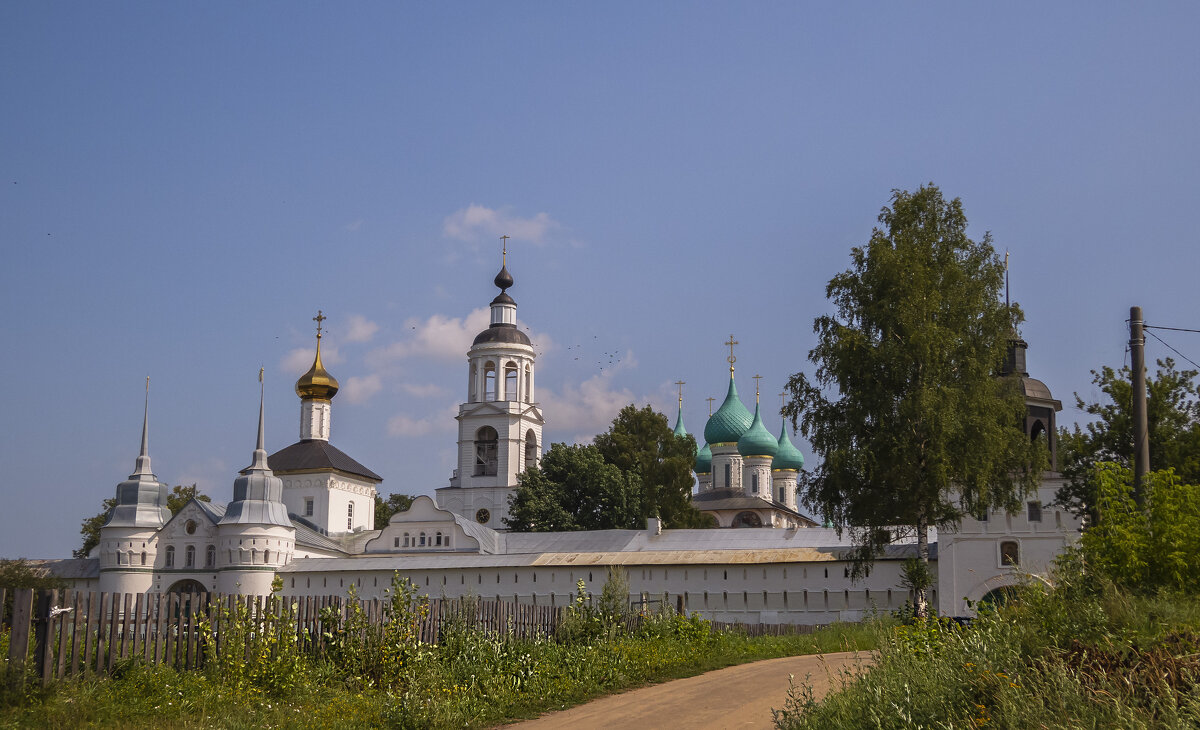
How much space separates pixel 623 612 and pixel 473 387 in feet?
130

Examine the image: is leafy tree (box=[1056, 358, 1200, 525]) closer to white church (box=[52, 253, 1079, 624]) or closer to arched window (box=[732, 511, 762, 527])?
white church (box=[52, 253, 1079, 624])

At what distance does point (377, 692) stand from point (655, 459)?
45515 mm

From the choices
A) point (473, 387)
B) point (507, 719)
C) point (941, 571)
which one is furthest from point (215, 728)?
point (473, 387)

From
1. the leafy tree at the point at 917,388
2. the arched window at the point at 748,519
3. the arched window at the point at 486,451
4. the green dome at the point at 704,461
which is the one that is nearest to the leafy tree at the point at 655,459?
the arched window at the point at 486,451

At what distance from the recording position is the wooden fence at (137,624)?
10344 mm

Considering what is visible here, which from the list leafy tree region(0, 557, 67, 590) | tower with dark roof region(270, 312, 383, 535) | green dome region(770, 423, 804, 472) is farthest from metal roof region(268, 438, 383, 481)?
green dome region(770, 423, 804, 472)

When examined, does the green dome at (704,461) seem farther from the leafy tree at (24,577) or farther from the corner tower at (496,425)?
the leafy tree at (24,577)

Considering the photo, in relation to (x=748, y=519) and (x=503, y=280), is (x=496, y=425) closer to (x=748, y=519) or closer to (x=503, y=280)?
(x=503, y=280)

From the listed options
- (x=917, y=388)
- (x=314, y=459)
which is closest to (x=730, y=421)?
(x=314, y=459)

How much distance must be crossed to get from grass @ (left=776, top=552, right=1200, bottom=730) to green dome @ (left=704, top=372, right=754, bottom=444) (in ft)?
203

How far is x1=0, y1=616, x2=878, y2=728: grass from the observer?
990 cm

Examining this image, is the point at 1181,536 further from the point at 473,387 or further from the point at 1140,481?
the point at 473,387

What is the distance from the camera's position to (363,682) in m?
11.6

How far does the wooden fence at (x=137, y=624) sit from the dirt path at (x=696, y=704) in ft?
7.17
